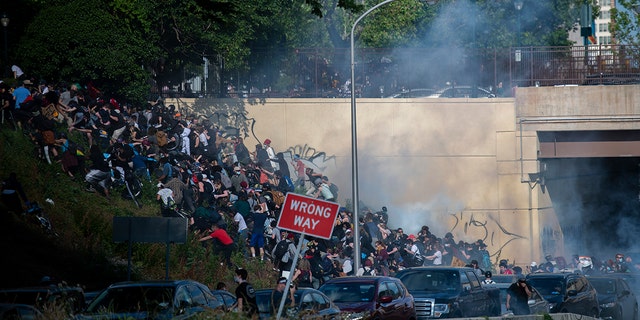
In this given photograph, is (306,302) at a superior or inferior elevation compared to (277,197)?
inferior

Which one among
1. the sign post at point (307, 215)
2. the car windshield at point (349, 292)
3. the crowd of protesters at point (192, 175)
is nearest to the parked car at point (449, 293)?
the car windshield at point (349, 292)

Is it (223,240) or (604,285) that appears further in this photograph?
(604,285)

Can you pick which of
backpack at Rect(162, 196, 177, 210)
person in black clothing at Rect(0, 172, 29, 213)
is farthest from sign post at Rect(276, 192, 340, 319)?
backpack at Rect(162, 196, 177, 210)

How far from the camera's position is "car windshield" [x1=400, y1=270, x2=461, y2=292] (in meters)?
21.5

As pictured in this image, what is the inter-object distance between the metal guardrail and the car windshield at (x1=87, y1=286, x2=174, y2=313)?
24074mm

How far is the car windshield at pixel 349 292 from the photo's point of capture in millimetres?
19031

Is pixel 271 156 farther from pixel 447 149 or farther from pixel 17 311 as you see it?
pixel 17 311

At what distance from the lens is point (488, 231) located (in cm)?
3962

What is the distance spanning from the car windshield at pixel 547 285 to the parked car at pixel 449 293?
1594 millimetres

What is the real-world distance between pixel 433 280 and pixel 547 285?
3644mm

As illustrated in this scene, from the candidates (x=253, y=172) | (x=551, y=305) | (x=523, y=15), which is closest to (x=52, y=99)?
(x=253, y=172)

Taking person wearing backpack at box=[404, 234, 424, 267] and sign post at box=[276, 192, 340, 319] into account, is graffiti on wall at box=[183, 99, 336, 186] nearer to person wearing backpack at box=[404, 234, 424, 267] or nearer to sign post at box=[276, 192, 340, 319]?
person wearing backpack at box=[404, 234, 424, 267]

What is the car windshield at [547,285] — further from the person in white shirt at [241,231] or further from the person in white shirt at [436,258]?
the person in white shirt at [436,258]

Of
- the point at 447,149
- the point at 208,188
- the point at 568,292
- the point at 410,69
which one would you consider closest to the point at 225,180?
the point at 208,188
